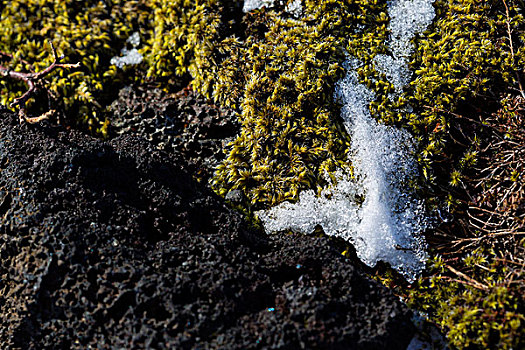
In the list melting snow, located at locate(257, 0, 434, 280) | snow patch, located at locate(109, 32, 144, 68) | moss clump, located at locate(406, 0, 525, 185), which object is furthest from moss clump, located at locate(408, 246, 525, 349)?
snow patch, located at locate(109, 32, 144, 68)

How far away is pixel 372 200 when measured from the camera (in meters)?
2.91

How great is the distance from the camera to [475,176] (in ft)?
9.73

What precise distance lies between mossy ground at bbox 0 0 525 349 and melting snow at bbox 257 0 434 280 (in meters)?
0.08

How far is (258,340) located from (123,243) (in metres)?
0.92

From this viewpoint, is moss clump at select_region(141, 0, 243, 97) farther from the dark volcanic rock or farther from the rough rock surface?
the dark volcanic rock

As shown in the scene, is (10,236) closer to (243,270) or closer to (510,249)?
(243,270)

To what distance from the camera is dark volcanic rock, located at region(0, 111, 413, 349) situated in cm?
216

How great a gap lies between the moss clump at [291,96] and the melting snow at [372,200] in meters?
0.10

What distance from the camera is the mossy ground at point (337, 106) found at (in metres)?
2.67

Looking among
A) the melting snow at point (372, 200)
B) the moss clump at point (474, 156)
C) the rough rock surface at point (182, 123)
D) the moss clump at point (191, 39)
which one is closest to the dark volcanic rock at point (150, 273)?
the melting snow at point (372, 200)

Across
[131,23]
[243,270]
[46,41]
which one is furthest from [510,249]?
[46,41]

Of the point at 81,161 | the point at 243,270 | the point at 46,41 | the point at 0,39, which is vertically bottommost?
the point at 243,270

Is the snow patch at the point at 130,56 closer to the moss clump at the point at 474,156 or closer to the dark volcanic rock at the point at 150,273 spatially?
the dark volcanic rock at the point at 150,273

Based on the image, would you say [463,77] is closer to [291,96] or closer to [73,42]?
[291,96]
